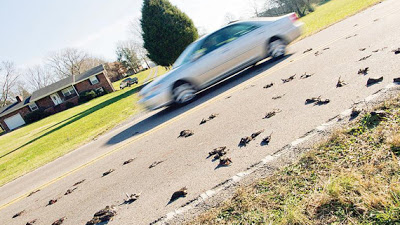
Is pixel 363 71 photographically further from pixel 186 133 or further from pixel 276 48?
pixel 276 48

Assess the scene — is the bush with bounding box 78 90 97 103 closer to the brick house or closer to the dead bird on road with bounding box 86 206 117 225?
the brick house

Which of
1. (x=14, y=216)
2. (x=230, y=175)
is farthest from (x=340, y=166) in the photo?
(x=14, y=216)

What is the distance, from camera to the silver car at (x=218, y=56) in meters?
7.05

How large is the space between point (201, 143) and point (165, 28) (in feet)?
80.0

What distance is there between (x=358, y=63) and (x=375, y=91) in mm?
1720

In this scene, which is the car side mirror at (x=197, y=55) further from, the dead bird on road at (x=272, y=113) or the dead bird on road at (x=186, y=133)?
the dead bird on road at (x=272, y=113)

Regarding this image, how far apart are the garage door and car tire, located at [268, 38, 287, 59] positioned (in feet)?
173

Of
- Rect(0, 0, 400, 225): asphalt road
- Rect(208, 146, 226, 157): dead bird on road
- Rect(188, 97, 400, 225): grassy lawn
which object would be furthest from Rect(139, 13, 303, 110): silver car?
Rect(188, 97, 400, 225): grassy lawn

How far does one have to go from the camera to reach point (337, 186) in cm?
188

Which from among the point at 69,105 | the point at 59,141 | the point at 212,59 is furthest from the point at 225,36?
the point at 69,105

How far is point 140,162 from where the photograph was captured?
4395 millimetres

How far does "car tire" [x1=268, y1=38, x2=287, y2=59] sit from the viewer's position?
812 centimetres

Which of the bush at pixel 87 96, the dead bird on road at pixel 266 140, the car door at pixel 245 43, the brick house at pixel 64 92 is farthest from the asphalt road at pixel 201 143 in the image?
the brick house at pixel 64 92

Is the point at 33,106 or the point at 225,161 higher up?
the point at 33,106
